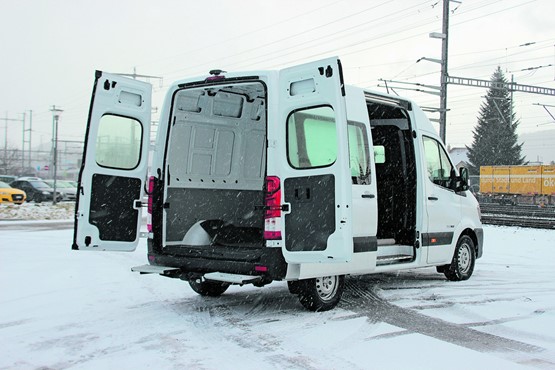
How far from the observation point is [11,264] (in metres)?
10.4

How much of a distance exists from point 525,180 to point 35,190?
1234 inches

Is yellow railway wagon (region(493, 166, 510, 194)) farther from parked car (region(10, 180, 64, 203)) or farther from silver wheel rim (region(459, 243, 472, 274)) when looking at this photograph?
silver wheel rim (region(459, 243, 472, 274))

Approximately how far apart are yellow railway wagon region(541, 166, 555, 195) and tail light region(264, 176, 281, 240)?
36610 mm

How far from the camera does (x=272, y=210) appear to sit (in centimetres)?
625

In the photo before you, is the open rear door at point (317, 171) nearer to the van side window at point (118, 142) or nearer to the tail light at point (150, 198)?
the tail light at point (150, 198)

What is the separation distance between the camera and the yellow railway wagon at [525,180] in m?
39.2

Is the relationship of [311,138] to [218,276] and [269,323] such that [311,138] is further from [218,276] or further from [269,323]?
[269,323]

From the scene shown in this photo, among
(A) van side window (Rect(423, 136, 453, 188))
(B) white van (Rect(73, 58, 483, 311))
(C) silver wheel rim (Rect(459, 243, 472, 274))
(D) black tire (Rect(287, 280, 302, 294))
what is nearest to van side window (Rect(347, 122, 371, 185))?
(B) white van (Rect(73, 58, 483, 311))

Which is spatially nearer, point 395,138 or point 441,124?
point 395,138

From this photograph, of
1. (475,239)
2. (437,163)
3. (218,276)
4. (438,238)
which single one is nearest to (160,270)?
(218,276)

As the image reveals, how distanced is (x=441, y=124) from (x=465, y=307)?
17.2 m

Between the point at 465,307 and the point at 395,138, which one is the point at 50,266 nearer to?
the point at 395,138

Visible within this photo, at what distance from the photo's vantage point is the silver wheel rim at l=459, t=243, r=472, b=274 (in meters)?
9.24

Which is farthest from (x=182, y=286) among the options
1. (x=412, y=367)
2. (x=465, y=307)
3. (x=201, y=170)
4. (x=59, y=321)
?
(x=412, y=367)
